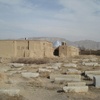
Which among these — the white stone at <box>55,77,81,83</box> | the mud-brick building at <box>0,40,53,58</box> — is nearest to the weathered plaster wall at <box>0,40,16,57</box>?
the mud-brick building at <box>0,40,53,58</box>

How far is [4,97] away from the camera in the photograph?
30.2 feet

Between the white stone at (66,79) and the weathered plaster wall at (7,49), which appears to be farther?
the weathered plaster wall at (7,49)

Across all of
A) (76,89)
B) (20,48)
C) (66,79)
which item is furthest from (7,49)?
(76,89)

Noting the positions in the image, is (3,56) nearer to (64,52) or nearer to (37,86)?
(64,52)

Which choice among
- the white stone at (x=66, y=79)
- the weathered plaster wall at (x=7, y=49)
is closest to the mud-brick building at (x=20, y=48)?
the weathered plaster wall at (x=7, y=49)

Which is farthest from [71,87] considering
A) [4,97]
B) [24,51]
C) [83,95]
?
[24,51]

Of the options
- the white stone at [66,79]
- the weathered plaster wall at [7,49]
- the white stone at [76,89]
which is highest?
the weathered plaster wall at [7,49]

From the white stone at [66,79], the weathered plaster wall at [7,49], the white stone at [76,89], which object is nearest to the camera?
the white stone at [76,89]

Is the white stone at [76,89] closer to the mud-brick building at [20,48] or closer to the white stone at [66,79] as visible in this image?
the white stone at [66,79]

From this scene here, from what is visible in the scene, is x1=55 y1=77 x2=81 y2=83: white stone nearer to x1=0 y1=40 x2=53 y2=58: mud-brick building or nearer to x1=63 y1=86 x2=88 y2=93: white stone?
x1=63 y1=86 x2=88 y2=93: white stone

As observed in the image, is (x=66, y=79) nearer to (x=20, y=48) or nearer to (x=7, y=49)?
(x=20, y=48)

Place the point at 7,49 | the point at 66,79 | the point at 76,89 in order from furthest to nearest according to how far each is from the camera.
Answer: the point at 7,49 < the point at 66,79 < the point at 76,89

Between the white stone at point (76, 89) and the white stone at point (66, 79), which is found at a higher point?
the white stone at point (66, 79)

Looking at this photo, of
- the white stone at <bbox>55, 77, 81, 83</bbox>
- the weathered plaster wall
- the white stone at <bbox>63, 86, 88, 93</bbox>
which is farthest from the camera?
the weathered plaster wall
